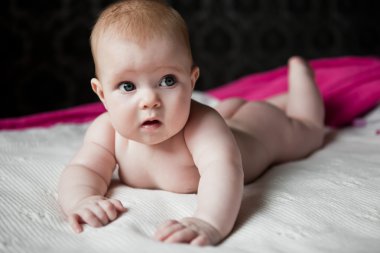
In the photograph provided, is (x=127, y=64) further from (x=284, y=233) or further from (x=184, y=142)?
(x=284, y=233)

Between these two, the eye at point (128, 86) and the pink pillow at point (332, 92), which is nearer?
the eye at point (128, 86)

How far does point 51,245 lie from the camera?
72 cm

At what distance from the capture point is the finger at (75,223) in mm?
769

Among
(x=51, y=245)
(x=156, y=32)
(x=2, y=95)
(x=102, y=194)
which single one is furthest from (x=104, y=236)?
(x=2, y=95)

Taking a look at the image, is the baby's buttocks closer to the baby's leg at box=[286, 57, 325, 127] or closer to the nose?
the nose

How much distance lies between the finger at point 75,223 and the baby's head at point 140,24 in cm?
26

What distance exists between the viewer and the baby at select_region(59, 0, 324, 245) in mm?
788

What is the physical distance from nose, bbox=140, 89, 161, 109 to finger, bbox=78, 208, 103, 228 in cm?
19

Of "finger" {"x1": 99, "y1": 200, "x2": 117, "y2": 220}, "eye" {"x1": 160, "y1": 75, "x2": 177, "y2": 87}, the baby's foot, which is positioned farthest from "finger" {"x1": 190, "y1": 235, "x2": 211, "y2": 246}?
the baby's foot

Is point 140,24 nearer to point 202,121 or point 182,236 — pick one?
point 202,121

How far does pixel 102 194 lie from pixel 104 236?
0.19 metres

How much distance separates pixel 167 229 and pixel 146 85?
9.6 inches

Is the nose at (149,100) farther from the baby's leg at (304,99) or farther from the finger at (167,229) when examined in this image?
the baby's leg at (304,99)

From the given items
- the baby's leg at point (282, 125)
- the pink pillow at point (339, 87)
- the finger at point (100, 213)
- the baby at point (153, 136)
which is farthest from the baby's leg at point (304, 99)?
the finger at point (100, 213)
